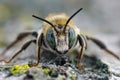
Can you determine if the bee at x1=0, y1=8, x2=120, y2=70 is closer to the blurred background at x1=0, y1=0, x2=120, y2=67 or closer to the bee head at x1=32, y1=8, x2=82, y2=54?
the bee head at x1=32, y1=8, x2=82, y2=54

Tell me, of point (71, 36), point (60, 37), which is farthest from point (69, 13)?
point (60, 37)

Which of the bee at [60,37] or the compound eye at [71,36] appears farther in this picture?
the compound eye at [71,36]

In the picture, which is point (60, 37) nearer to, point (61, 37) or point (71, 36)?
point (61, 37)

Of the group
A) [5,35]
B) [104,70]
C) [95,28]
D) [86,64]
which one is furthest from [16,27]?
[104,70]

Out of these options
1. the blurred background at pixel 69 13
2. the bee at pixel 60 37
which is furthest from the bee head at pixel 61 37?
the blurred background at pixel 69 13

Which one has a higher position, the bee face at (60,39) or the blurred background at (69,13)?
the blurred background at (69,13)

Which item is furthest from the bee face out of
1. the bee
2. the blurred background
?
the blurred background

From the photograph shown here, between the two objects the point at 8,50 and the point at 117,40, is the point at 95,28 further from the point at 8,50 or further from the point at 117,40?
the point at 8,50

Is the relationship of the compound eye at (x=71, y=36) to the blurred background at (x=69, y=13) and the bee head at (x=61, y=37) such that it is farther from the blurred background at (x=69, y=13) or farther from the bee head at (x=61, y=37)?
the blurred background at (x=69, y=13)
